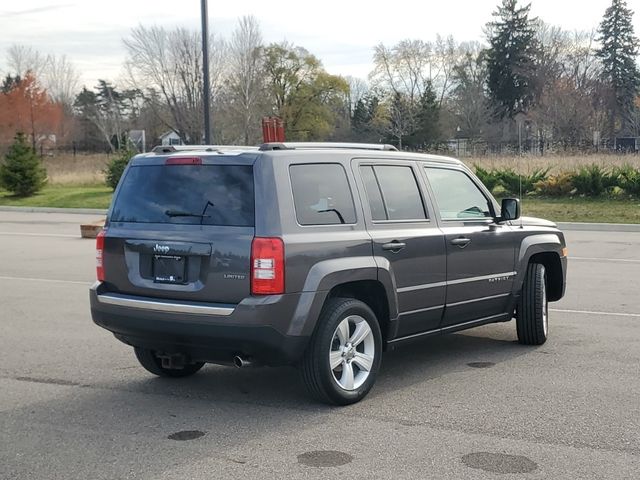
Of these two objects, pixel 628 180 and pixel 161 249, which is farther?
pixel 628 180

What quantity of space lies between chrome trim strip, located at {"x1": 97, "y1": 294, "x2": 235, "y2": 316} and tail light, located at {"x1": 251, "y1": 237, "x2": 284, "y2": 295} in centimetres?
26

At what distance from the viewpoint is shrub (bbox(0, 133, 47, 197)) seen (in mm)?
34188

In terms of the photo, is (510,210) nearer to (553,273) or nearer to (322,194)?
(553,273)

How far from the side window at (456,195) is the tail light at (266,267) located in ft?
6.49

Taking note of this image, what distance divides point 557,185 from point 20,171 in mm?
21894

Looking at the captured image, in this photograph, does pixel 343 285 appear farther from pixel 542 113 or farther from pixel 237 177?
pixel 542 113

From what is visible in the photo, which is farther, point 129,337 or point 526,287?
point 526,287

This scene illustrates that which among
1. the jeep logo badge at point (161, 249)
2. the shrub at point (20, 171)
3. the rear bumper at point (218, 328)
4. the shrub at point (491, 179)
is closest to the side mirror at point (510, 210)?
the rear bumper at point (218, 328)

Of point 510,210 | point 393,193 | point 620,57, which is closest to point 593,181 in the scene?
point 510,210

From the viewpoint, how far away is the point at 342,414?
5551 millimetres

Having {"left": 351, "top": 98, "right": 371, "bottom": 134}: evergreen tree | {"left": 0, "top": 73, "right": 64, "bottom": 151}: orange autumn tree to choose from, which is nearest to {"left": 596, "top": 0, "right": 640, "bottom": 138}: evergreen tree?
{"left": 351, "top": 98, "right": 371, "bottom": 134}: evergreen tree

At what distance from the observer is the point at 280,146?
572 cm

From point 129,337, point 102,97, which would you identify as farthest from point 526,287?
point 102,97

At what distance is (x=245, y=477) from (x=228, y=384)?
2.11 metres
